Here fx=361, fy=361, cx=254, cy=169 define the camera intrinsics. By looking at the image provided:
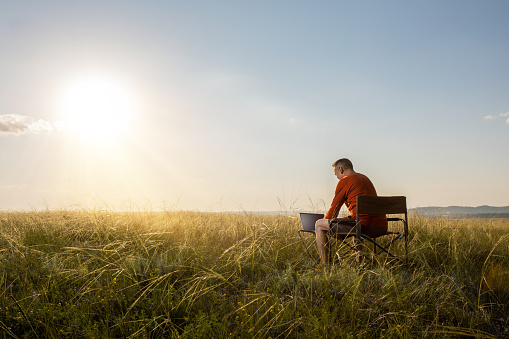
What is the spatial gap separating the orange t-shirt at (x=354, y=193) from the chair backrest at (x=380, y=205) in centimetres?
25

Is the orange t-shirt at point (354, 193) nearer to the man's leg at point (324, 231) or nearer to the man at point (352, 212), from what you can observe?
the man at point (352, 212)

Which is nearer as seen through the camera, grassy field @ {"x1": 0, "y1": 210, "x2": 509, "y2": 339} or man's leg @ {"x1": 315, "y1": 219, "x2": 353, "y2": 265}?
grassy field @ {"x1": 0, "y1": 210, "x2": 509, "y2": 339}

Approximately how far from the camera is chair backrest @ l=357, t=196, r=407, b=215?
13.0ft

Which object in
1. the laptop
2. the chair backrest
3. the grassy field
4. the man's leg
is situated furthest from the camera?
the laptop

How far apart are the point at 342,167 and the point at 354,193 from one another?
0.45 meters

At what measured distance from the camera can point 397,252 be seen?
5082 millimetres

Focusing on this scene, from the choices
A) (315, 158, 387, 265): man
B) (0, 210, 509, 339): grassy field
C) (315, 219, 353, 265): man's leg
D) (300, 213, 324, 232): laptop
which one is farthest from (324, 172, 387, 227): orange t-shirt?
(0, 210, 509, 339): grassy field

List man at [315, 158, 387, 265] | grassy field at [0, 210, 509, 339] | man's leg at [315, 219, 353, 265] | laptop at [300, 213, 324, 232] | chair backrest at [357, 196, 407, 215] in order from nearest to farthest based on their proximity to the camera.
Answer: grassy field at [0, 210, 509, 339]
chair backrest at [357, 196, 407, 215]
man's leg at [315, 219, 353, 265]
man at [315, 158, 387, 265]
laptop at [300, 213, 324, 232]

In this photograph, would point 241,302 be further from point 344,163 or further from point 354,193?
point 344,163

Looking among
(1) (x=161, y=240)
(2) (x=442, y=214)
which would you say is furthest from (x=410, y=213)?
(1) (x=161, y=240)

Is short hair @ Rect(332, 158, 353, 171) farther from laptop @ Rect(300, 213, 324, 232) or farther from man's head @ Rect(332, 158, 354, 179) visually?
laptop @ Rect(300, 213, 324, 232)

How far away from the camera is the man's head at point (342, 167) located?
15.1ft

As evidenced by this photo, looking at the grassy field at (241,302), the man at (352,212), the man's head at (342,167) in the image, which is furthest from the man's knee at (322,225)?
the man's head at (342,167)

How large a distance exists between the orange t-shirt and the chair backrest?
→ 25cm
